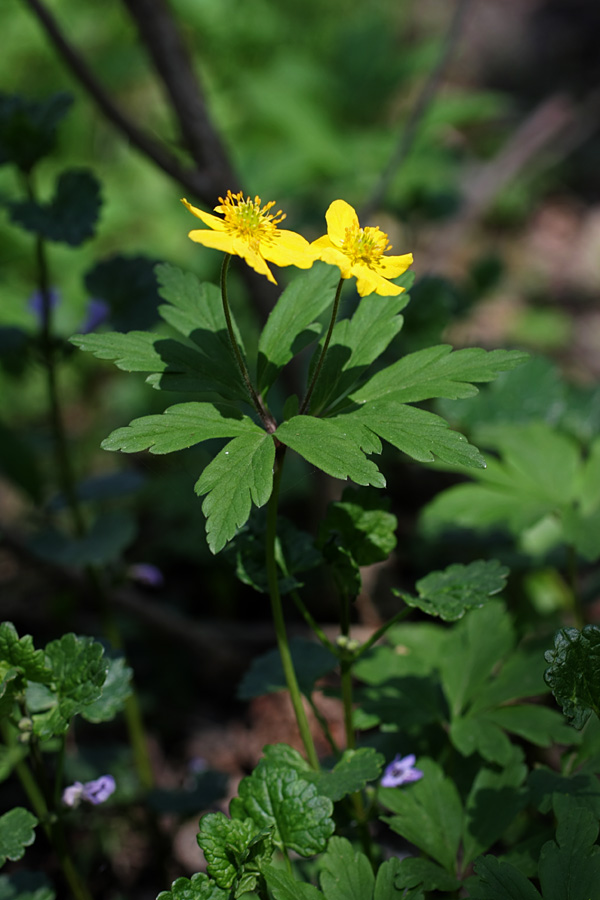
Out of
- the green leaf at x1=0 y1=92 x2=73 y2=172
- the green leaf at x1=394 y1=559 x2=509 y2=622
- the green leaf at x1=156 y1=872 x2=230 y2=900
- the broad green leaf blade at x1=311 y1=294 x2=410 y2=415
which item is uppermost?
the green leaf at x1=0 y1=92 x2=73 y2=172

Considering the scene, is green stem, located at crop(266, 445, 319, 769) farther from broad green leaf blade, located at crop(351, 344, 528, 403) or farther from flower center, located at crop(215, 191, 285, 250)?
flower center, located at crop(215, 191, 285, 250)

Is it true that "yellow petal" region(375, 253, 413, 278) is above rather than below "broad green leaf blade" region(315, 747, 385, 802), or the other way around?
above

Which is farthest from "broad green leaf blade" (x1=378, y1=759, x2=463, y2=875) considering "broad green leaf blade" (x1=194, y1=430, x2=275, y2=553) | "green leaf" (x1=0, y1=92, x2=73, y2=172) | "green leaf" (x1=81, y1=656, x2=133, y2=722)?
"green leaf" (x1=0, y1=92, x2=73, y2=172)

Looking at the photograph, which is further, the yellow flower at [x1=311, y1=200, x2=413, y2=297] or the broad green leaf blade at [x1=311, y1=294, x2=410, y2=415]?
the broad green leaf blade at [x1=311, y1=294, x2=410, y2=415]

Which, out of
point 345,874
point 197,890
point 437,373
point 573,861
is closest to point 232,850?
point 197,890

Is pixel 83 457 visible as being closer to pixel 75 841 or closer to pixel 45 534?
pixel 45 534

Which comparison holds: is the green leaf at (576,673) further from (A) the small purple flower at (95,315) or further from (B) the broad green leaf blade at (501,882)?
(A) the small purple flower at (95,315)

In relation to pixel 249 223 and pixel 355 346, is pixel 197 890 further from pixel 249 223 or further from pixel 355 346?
pixel 249 223

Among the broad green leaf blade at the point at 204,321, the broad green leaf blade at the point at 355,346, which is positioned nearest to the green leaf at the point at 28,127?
the broad green leaf blade at the point at 204,321
